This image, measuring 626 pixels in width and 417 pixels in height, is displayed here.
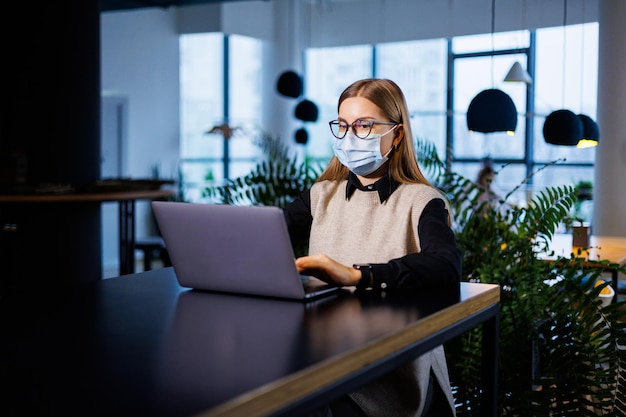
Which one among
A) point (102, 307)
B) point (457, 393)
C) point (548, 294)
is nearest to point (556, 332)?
point (548, 294)

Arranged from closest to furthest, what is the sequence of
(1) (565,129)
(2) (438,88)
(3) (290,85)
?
1. (1) (565,129)
2. (3) (290,85)
3. (2) (438,88)

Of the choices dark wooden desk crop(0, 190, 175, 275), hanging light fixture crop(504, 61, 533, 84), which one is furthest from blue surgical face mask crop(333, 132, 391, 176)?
hanging light fixture crop(504, 61, 533, 84)

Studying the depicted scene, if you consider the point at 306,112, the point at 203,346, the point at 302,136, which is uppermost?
the point at 306,112

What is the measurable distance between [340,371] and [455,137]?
1069 cm

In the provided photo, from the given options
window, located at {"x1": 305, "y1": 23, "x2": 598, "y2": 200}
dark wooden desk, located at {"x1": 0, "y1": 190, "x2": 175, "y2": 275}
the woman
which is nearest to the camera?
the woman

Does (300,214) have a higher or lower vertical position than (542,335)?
higher

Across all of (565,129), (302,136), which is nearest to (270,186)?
(565,129)

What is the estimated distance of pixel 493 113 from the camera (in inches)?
205

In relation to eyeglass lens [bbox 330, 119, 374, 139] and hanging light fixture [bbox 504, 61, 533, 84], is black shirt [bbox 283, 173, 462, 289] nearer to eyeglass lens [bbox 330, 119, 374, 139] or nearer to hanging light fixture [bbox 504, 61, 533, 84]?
eyeglass lens [bbox 330, 119, 374, 139]

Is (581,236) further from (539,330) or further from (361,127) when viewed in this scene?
(361,127)

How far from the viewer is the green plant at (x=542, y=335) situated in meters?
2.73

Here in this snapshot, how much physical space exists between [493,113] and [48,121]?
9.82ft

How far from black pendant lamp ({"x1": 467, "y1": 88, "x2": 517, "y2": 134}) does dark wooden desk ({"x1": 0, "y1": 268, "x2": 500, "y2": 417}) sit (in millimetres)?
3288

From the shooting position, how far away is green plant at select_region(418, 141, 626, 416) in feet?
8.96
